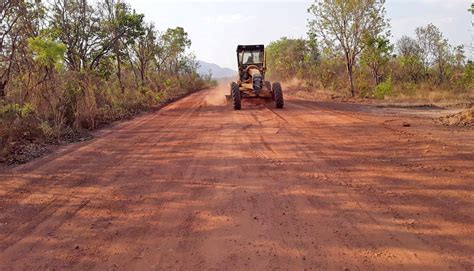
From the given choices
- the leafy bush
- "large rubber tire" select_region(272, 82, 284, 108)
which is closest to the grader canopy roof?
"large rubber tire" select_region(272, 82, 284, 108)

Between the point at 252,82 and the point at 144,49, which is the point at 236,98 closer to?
the point at 252,82

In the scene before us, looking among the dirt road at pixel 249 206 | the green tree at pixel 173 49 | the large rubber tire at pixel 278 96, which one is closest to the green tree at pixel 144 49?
the green tree at pixel 173 49

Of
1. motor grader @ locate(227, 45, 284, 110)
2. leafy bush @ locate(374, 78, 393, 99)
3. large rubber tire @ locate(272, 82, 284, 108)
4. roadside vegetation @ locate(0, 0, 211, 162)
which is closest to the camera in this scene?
roadside vegetation @ locate(0, 0, 211, 162)

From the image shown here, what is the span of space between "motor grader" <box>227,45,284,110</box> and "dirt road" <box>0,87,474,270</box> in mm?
7503

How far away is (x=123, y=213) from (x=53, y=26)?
13510 mm

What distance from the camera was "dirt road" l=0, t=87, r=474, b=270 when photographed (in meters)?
3.90

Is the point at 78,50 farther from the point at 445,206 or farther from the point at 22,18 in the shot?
the point at 445,206

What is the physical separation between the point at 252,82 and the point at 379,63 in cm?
1188

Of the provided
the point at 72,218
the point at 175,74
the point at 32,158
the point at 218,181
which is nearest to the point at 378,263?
the point at 218,181

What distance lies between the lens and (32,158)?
8.34 m

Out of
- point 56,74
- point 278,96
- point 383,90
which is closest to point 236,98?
point 278,96

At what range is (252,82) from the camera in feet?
56.4

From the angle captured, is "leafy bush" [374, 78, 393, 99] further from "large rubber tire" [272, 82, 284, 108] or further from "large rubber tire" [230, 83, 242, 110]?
"large rubber tire" [230, 83, 242, 110]

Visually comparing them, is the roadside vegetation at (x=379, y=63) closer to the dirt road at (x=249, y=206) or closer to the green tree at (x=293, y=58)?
the green tree at (x=293, y=58)
